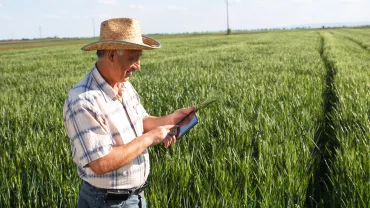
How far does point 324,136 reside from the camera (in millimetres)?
4160

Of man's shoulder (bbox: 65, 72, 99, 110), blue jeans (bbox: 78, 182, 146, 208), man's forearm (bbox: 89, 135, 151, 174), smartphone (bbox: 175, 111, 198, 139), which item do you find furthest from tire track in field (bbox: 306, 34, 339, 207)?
man's shoulder (bbox: 65, 72, 99, 110)

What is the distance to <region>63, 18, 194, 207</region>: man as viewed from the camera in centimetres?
162

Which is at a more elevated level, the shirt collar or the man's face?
the man's face

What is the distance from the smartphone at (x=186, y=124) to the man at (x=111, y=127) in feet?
0.33

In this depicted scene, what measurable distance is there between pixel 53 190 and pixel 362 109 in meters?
3.31

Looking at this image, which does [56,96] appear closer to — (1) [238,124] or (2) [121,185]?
(1) [238,124]

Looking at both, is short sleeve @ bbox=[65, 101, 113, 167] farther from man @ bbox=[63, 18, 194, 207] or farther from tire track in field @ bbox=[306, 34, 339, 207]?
tire track in field @ bbox=[306, 34, 339, 207]

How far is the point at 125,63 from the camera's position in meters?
1.79

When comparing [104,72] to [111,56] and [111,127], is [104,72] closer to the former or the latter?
[111,56]

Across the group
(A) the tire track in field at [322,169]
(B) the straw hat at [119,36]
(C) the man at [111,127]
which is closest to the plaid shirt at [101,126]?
(C) the man at [111,127]

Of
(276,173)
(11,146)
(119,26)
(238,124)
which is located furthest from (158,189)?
(11,146)

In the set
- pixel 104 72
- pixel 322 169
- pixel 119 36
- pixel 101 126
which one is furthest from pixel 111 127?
pixel 322 169

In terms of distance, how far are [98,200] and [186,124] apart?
611 millimetres

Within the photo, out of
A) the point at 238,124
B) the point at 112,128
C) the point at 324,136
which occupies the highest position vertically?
the point at 112,128
